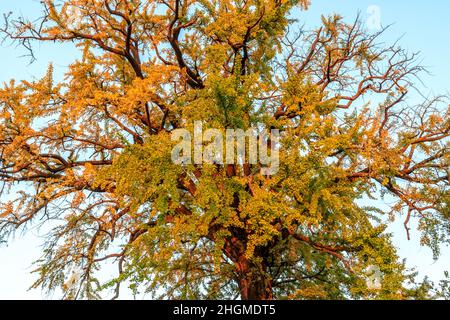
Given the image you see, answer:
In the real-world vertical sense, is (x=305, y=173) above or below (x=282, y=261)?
above

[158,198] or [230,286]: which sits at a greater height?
[158,198]

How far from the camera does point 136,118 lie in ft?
38.6

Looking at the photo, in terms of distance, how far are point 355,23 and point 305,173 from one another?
549 cm

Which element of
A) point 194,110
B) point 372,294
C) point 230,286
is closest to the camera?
point 372,294

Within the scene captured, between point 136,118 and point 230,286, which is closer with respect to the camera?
point 136,118

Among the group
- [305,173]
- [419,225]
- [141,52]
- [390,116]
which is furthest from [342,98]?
[141,52]

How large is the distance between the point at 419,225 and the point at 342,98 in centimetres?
389

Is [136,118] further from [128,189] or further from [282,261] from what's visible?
[282,261]

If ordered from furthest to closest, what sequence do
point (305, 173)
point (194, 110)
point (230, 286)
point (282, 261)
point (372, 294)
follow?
point (230, 286)
point (282, 261)
point (194, 110)
point (305, 173)
point (372, 294)

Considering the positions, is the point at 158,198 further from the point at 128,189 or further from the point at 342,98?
the point at 342,98

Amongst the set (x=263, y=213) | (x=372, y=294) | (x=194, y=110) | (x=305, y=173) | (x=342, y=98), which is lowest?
(x=372, y=294)

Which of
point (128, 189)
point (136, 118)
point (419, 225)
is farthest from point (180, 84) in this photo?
point (419, 225)

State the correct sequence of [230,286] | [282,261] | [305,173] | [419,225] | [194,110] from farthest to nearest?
[230,286] < [282,261] < [419,225] < [194,110] < [305,173]

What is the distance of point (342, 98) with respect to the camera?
12.6 meters
